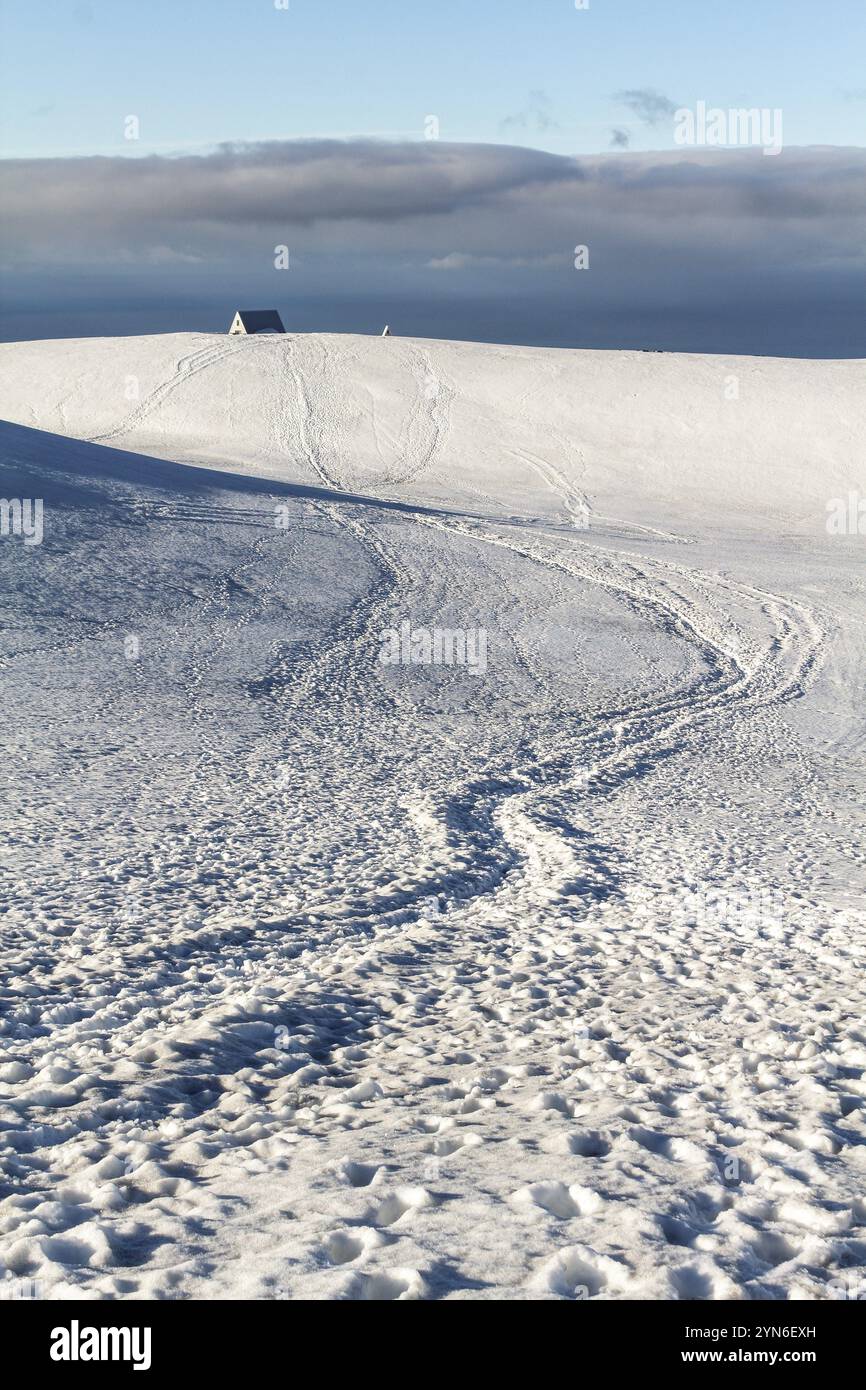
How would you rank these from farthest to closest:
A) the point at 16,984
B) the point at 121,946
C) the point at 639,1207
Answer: the point at 121,946
the point at 16,984
the point at 639,1207

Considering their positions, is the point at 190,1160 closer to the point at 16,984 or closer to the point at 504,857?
the point at 16,984

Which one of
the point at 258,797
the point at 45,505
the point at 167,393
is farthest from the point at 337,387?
the point at 258,797
